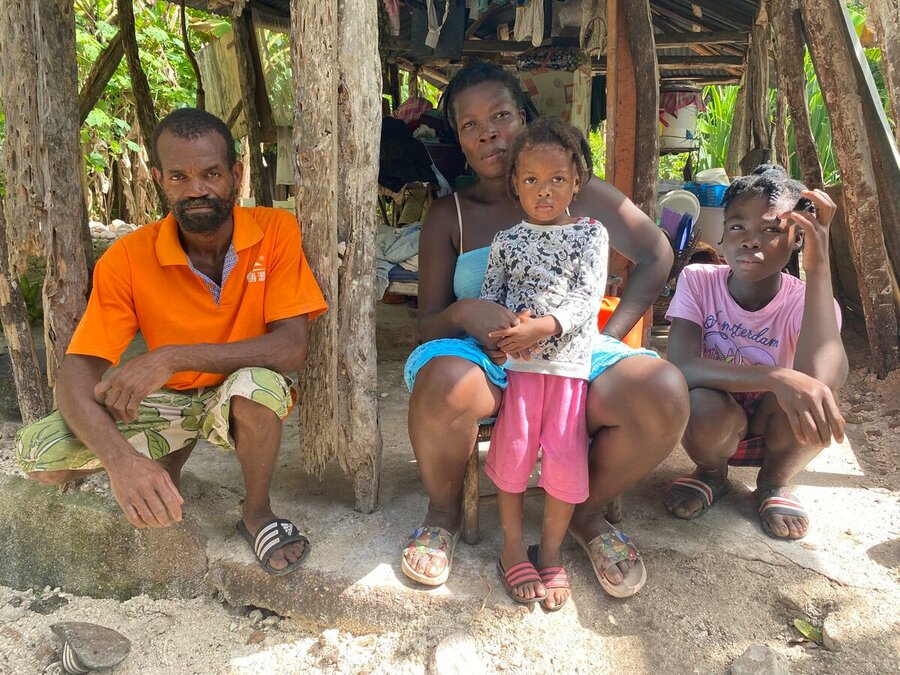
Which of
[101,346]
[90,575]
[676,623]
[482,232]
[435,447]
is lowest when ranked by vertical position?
[90,575]

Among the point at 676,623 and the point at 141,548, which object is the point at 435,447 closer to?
the point at 676,623

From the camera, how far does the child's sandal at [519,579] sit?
1.87 metres

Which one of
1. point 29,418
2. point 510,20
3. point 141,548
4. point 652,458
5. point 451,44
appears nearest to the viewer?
point 652,458

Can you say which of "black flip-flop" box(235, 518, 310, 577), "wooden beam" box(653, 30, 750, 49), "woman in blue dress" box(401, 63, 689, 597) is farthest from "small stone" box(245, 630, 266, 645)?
"wooden beam" box(653, 30, 750, 49)

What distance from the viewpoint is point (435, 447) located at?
191cm

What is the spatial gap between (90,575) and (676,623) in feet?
6.47

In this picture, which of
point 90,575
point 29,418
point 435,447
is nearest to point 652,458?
point 435,447

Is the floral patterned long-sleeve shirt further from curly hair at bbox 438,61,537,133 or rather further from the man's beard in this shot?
the man's beard

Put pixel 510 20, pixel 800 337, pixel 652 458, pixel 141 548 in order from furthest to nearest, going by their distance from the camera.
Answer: pixel 510 20
pixel 141 548
pixel 800 337
pixel 652 458

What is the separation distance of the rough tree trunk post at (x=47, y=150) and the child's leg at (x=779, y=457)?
2.50m

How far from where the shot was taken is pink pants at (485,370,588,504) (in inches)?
72.2

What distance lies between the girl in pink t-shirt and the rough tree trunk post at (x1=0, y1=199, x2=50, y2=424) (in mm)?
2473

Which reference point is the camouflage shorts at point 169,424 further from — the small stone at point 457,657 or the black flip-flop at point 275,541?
the small stone at point 457,657

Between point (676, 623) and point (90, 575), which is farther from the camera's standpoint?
point (90, 575)
